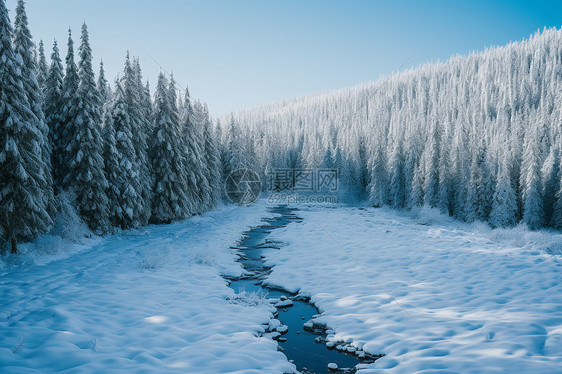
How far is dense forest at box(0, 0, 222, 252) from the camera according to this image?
53.3 ft

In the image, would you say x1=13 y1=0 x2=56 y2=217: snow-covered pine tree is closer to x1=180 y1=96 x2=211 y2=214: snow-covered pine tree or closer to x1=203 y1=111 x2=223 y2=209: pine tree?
x1=180 y1=96 x2=211 y2=214: snow-covered pine tree

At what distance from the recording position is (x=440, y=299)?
11219mm

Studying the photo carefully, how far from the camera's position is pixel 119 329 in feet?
28.8

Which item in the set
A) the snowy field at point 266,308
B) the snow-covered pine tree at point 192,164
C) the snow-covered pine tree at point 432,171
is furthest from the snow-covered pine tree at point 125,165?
the snow-covered pine tree at point 432,171

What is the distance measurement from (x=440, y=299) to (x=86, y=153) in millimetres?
23307

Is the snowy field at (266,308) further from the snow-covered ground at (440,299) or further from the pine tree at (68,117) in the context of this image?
the pine tree at (68,117)

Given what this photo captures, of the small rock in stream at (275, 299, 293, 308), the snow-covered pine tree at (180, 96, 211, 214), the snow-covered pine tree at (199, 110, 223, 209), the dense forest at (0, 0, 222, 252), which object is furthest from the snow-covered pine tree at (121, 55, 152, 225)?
the small rock in stream at (275, 299, 293, 308)

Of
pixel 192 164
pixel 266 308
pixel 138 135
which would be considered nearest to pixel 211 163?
pixel 192 164

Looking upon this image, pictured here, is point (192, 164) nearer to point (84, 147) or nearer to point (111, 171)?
point (111, 171)

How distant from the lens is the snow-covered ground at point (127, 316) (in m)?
6.96

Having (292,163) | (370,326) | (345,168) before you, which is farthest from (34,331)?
(292,163)

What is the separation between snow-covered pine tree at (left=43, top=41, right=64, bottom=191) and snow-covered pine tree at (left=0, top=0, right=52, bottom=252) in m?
6.14

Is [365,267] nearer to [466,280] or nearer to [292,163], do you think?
[466,280]

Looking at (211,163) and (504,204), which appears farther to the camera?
(504,204)
